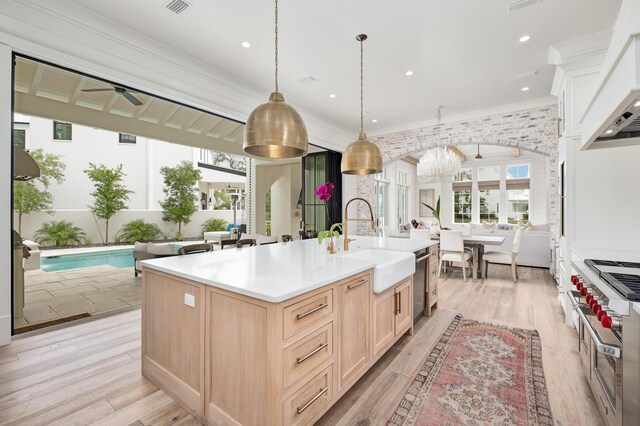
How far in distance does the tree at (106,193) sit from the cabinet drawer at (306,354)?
11681mm

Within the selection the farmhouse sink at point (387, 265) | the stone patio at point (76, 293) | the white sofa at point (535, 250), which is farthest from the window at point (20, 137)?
the white sofa at point (535, 250)

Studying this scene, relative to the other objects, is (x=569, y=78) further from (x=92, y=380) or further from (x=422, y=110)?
(x=92, y=380)

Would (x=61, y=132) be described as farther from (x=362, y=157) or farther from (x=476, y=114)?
(x=476, y=114)

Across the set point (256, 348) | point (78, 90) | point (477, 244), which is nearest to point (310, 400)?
point (256, 348)

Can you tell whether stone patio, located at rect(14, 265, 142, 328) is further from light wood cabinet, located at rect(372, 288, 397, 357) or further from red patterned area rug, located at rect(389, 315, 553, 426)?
red patterned area rug, located at rect(389, 315, 553, 426)

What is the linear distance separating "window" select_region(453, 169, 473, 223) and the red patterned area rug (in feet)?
28.7

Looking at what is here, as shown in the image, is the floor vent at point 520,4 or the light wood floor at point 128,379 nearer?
the light wood floor at point 128,379

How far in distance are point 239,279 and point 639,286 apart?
2021 mm

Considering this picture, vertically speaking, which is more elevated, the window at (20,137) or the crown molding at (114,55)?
the window at (20,137)

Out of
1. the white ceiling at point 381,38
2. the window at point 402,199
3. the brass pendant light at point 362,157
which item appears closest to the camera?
the brass pendant light at point 362,157

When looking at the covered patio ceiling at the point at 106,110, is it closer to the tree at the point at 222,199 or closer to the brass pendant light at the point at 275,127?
the brass pendant light at the point at 275,127

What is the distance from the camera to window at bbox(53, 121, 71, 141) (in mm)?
10562

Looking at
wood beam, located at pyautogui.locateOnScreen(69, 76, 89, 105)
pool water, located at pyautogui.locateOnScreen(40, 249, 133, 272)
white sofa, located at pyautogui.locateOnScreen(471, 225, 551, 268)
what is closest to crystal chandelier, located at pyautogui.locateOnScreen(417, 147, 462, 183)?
white sofa, located at pyautogui.locateOnScreen(471, 225, 551, 268)

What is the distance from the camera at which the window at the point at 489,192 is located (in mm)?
10273
